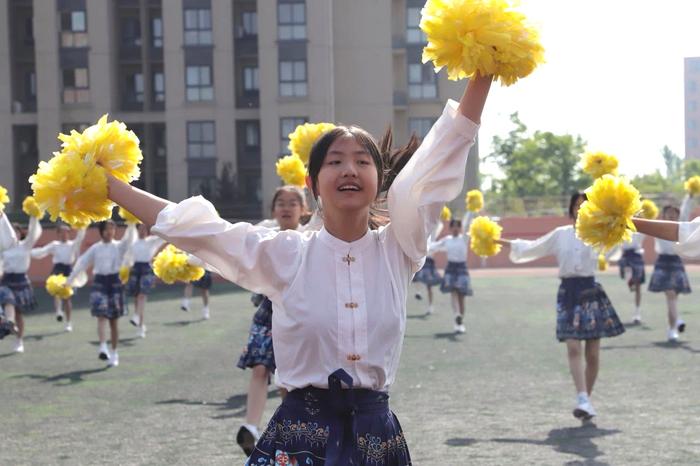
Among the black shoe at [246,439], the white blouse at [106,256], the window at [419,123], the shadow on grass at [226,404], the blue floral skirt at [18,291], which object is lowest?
the shadow on grass at [226,404]

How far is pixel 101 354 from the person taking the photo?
1354 cm

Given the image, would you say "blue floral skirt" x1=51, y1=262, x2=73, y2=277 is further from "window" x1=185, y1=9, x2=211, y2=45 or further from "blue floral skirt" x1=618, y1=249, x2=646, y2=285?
"window" x1=185, y1=9, x2=211, y2=45

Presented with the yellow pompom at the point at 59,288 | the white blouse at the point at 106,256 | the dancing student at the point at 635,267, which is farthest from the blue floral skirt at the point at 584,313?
the dancing student at the point at 635,267

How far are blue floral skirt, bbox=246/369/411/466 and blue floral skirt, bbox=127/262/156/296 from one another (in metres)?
15.8

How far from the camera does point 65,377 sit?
1243 cm

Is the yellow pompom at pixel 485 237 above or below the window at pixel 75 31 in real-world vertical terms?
below

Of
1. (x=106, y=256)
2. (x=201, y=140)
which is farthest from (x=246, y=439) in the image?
(x=201, y=140)

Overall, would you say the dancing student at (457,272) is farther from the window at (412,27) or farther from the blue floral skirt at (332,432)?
the window at (412,27)

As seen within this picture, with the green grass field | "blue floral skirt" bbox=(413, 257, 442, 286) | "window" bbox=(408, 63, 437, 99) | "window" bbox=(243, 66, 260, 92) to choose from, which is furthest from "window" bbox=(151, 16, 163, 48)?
the green grass field

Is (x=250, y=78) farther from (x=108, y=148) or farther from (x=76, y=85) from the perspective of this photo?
(x=108, y=148)

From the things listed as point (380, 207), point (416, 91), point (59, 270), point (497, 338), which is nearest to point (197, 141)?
point (416, 91)

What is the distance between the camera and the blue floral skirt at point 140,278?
1927cm

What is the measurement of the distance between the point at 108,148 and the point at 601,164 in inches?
208

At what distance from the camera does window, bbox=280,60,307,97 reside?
44.3 m
